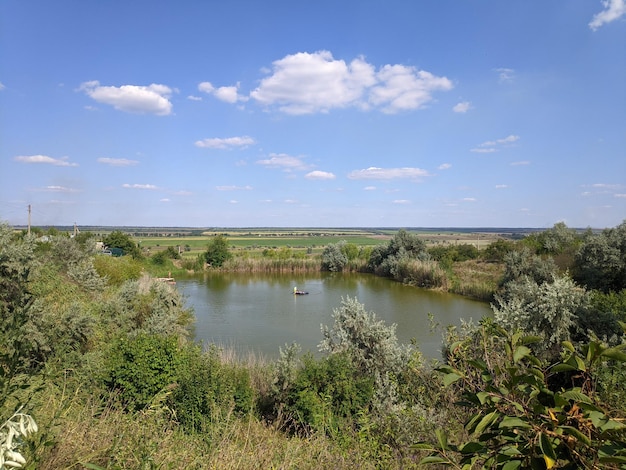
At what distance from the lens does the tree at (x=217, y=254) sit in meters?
41.6

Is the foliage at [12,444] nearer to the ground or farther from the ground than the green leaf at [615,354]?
nearer to the ground

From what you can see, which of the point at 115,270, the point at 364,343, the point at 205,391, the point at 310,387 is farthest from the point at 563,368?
the point at 115,270

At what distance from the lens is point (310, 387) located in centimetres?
658

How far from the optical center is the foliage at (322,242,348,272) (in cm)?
4016

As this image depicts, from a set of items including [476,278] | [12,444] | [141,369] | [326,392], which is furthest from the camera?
[476,278]

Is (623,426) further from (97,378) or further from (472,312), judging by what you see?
(472,312)

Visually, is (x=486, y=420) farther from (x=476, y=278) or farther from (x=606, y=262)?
(x=476, y=278)

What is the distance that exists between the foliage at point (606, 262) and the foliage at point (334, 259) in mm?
23988

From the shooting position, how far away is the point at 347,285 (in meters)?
31.9

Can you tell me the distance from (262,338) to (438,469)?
13.0 metres

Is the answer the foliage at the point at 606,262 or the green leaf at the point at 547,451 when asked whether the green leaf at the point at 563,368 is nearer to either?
the green leaf at the point at 547,451

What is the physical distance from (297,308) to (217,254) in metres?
22.1

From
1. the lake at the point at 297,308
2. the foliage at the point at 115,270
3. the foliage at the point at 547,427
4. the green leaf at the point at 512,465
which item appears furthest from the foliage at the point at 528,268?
the green leaf at the point at 512,465

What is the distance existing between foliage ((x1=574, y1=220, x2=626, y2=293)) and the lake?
4962 millimetres
